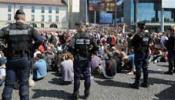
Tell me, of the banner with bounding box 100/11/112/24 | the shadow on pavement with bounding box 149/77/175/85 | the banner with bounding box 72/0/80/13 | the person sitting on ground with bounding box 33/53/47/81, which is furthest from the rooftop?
the shadow on pavement with bounding box 149/77/175/85

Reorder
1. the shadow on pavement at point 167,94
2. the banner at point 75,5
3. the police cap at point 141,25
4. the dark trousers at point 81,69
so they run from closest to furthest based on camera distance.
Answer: the dark trousers at point 81,69
the shadow on pavement at point 167,94
the police cap at point 141,25
the banner at point 75,5

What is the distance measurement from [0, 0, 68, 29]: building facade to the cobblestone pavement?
435ft

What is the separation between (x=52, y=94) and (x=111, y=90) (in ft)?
5.12

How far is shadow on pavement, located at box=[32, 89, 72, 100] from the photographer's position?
11055 millimetres

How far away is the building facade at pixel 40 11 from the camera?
147 metres

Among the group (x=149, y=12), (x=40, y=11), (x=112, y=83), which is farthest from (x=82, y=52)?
(x=40, y=11)

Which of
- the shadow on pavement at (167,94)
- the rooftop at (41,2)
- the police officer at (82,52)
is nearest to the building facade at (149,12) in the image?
the rooftop at (41,2)

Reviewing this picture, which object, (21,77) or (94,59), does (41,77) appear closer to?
(94,59)

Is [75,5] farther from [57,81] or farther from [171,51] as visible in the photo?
[57,81]

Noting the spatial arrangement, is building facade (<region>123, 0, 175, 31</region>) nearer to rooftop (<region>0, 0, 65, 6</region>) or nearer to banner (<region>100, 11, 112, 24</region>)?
banner (<region>100, 11, 112, 24</region>)

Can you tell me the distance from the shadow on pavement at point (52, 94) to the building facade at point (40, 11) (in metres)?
134

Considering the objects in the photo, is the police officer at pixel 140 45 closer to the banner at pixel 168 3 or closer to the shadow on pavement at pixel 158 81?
the shadow on pavement at pixel 158 81

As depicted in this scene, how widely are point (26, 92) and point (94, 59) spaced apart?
222 inches

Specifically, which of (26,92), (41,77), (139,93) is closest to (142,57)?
(139,93)
